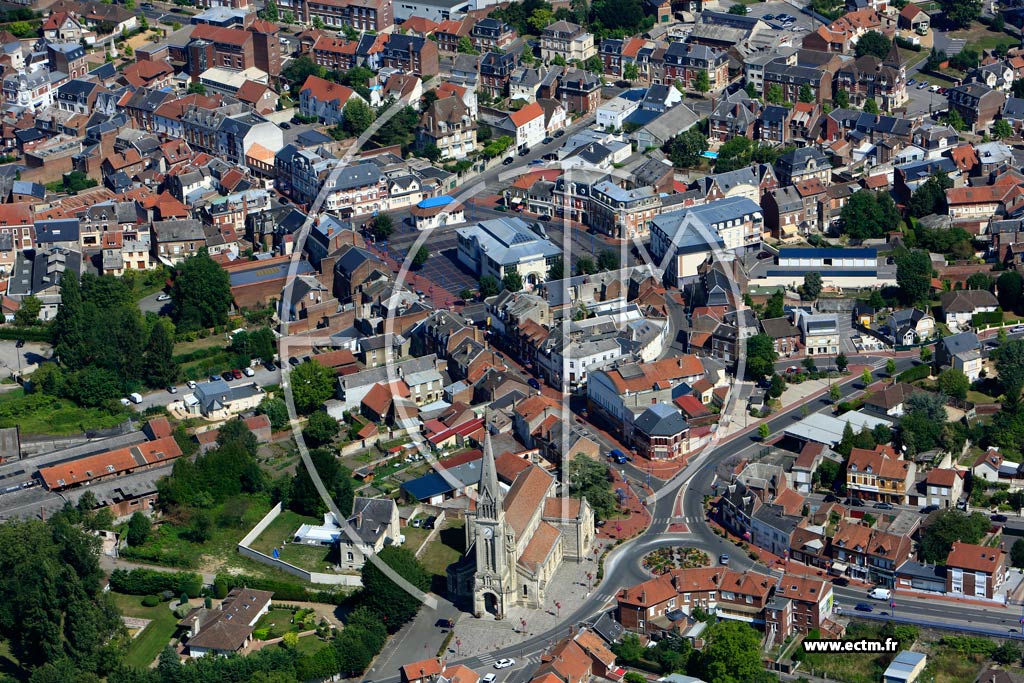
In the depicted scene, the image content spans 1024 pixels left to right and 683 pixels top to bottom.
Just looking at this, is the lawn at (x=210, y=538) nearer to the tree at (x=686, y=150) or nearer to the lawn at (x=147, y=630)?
the lawn at (x=147, y=630)

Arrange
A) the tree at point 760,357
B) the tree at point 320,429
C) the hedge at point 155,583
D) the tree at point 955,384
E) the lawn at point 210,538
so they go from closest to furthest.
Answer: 1. the hedge at point 155,583
2. the lawn at point 210,538
3. the tree at point 320,429
4. the tree at point 955,384
5. the tree at point 760,357

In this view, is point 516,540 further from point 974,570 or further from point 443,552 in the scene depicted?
point 974,570

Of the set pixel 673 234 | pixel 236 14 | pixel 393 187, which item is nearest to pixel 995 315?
pixel 673 234

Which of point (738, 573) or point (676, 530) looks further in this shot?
point (676, 530)

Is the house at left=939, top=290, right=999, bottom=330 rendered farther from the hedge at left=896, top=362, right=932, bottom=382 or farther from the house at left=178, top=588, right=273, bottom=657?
the house at left=178, top=588, right=273, bottom=657

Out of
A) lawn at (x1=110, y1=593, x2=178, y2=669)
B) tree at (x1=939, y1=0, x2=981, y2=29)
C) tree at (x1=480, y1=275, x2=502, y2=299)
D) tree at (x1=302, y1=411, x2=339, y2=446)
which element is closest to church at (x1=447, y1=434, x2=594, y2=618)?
tree at (x1=302, y1=411, x2=339, y2=446)

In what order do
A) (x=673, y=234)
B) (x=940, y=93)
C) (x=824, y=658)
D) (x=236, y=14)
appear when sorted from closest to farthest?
(x=824, y=658) < (x=673, y=234) < (x=940, y=93) < (x=236, y=14)

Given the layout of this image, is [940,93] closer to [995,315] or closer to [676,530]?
[995,315]

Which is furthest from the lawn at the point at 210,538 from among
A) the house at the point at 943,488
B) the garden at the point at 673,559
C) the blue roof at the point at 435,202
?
the blue roof at the point at 435,202
